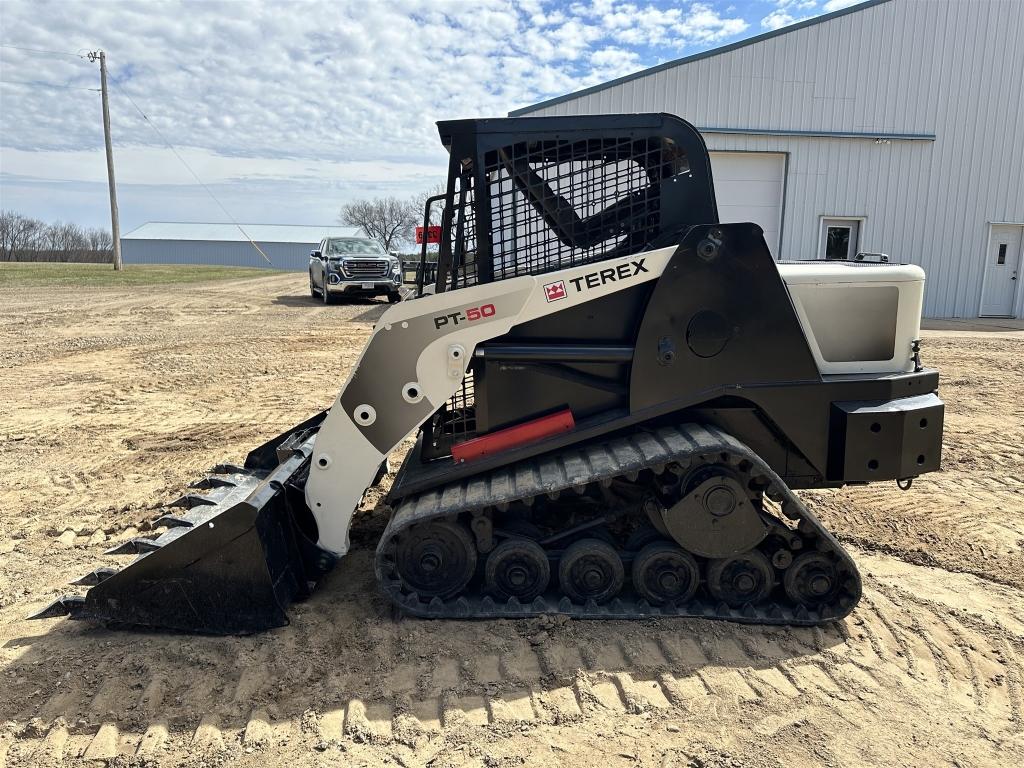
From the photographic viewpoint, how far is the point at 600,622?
11.6 feet

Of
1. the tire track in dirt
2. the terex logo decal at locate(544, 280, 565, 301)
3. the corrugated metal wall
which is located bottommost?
the tire track in dirt

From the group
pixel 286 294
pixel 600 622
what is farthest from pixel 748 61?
pixel 600 622

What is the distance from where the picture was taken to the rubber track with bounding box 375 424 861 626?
11.0 feet

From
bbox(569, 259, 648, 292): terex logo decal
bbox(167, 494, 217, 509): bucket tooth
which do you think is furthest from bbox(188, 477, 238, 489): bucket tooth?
bbox(569, 259, 648, 292): terex logo decal

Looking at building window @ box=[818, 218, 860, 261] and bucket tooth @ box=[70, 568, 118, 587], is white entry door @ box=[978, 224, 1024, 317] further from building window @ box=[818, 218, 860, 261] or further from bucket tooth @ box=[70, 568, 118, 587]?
bucket tooth @ box=[70, 568, 118, 587]

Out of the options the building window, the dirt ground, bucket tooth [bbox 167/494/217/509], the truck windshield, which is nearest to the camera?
the dirt ground

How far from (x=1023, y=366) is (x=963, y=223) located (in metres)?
8.44

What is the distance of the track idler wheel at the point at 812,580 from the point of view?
3.55m

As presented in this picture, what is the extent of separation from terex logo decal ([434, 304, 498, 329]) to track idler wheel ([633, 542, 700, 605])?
1.44 m

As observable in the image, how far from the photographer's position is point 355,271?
19.2m

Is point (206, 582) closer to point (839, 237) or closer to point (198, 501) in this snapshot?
A: point (198, 501)

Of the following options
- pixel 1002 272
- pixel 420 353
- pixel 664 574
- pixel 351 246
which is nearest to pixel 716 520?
pixel 664 574

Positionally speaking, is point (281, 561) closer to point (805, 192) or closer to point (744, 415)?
point (744, 415)

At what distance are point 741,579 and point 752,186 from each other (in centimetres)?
1530
